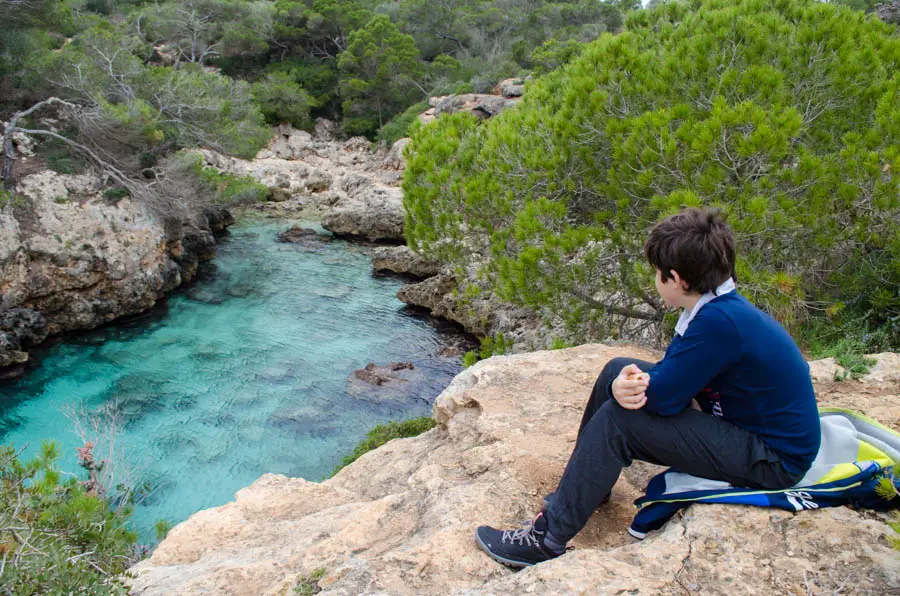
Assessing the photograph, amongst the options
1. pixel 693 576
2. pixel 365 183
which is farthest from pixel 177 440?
pixel 365 183

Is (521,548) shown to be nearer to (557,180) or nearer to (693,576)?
(693,576)

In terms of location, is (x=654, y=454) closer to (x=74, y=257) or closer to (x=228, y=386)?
(x=228, y=386)

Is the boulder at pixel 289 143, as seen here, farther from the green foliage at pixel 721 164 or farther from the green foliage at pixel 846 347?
the green foliage at pixel 846 347

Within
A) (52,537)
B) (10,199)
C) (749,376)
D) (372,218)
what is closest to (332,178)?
(372,218)

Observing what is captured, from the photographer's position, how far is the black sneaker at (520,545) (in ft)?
7.88

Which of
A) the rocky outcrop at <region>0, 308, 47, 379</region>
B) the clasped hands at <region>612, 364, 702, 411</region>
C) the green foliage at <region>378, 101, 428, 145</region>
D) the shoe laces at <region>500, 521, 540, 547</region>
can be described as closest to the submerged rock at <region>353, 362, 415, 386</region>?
the rocky outcrop at <region>0, 308, 47, 379</region>

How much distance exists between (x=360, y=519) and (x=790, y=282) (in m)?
3.73

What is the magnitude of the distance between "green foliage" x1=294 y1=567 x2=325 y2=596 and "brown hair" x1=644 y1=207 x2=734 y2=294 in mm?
1891

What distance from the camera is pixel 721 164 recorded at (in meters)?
5.11

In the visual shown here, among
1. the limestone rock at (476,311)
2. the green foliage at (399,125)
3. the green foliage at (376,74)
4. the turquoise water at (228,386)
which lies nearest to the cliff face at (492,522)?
the limestone rock at (476,311)

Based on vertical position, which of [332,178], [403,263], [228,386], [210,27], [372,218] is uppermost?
[210,27]

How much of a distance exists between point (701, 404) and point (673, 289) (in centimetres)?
49

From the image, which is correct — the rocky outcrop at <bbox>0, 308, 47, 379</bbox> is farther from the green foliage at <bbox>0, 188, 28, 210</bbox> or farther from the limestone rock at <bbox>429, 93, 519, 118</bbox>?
the limestone rock at <bbox>429, 93, 519, 118</bbox>

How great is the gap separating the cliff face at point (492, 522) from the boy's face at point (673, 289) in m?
0.84
